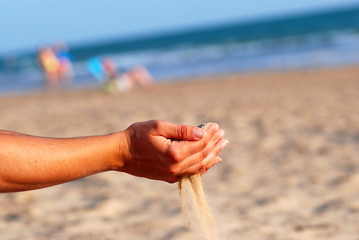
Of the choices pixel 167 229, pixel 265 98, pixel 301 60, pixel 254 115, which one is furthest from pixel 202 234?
pixel 301 60

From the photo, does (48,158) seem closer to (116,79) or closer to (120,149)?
(120,149)

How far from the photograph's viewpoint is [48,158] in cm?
165

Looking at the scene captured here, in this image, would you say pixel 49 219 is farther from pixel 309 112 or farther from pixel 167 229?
pixel 309 112

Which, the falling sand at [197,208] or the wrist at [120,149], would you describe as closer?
the wrist at [120,149]

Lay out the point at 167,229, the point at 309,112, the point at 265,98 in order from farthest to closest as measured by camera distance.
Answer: the point at 265,98
the point at 309,112
the point at 167,229

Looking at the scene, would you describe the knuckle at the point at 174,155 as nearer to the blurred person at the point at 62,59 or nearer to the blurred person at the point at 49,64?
the blurred person at the point at 49,64

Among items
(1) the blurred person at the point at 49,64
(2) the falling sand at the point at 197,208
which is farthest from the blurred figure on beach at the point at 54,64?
(2) the falling sand at the point at 197,208

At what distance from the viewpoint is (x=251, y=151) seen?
570 cm

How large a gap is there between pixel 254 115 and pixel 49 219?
456cm

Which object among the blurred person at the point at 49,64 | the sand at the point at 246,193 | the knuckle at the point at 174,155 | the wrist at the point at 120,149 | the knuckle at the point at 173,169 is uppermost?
the blurred person at the point at 49,64

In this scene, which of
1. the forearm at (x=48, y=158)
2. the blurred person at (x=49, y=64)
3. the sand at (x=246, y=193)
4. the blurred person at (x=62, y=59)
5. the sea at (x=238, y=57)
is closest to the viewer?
the forearm at (x=48, y=158)

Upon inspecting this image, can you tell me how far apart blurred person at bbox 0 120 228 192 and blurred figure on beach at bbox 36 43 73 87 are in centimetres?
2025

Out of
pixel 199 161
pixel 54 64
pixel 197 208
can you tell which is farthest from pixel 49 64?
pixel 199 161

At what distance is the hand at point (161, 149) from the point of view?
5.90 feet
